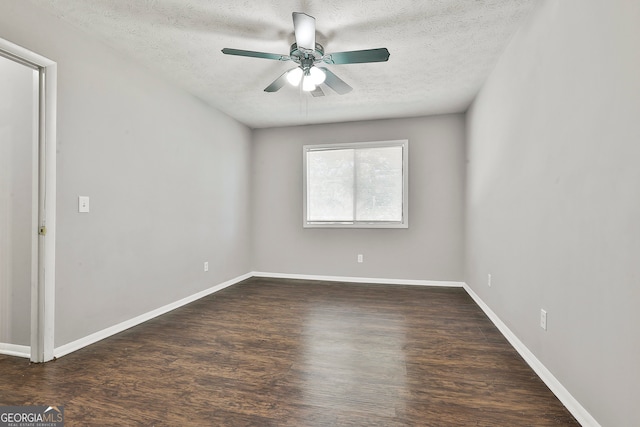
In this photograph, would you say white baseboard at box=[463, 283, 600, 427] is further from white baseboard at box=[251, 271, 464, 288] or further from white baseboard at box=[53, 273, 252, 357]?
white baseboard at box=[53, 273, 252, 357]

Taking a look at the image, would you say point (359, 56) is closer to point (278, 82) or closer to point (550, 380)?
point (278, 82)

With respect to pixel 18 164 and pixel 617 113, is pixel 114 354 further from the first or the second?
pixel 617 113

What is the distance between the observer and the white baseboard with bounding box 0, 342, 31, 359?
7.14ft

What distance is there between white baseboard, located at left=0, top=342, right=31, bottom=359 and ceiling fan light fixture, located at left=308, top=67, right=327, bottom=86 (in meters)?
2.92

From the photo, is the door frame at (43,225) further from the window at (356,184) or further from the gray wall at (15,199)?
the window at (356,184)

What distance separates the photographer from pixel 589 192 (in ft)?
4.86

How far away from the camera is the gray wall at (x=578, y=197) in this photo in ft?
4.05

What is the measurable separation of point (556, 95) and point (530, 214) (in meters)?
0.79

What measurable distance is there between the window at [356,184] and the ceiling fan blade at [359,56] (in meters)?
2.43

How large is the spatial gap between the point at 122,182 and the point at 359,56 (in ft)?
7.42

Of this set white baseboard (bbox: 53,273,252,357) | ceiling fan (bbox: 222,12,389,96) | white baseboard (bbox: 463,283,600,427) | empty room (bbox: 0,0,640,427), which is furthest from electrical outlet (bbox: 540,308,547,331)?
white baseboard (bbox: 53,273,252,357)

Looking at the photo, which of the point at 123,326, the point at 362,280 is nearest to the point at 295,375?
the point at 123,326

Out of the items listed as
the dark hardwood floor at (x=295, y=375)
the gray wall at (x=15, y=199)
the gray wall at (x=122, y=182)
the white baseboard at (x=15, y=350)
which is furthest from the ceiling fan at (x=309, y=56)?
the white baseboard at (x=15, y=350)

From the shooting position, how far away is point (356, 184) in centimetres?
469
